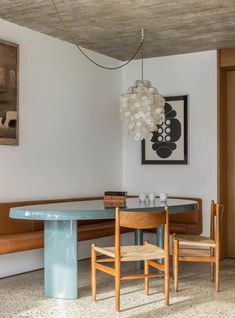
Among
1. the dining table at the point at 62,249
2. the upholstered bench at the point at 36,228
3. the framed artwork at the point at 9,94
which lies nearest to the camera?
the dining table at the point at 62,249

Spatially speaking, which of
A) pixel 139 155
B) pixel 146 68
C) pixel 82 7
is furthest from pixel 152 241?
pixel 82 7

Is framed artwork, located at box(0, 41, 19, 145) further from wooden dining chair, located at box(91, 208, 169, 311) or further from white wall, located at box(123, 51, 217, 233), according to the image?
white wall, located at box(123, 51, 217, 233)

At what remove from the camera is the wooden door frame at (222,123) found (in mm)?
6562

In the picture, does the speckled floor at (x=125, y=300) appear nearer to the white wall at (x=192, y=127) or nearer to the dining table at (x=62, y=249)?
the dining table at (x=62, y=249)

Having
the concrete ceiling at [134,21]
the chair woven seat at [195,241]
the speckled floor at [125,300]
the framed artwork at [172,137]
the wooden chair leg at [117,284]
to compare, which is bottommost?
the speckled floor at [125,300]

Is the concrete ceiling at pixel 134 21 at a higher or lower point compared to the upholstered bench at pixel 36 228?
higher

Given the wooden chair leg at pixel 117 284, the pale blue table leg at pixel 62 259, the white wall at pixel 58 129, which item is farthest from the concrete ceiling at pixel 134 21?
the wooden chair leg at pixel 117 284

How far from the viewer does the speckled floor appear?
Answer: 13.2ft

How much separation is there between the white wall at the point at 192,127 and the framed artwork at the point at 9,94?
2.24 m

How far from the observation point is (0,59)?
17.6ft

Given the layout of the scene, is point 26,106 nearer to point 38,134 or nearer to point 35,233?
point 38,134

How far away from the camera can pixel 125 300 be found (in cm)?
442

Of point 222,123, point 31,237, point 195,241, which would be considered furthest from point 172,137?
point 31,237

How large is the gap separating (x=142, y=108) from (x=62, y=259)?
176 centimetres
